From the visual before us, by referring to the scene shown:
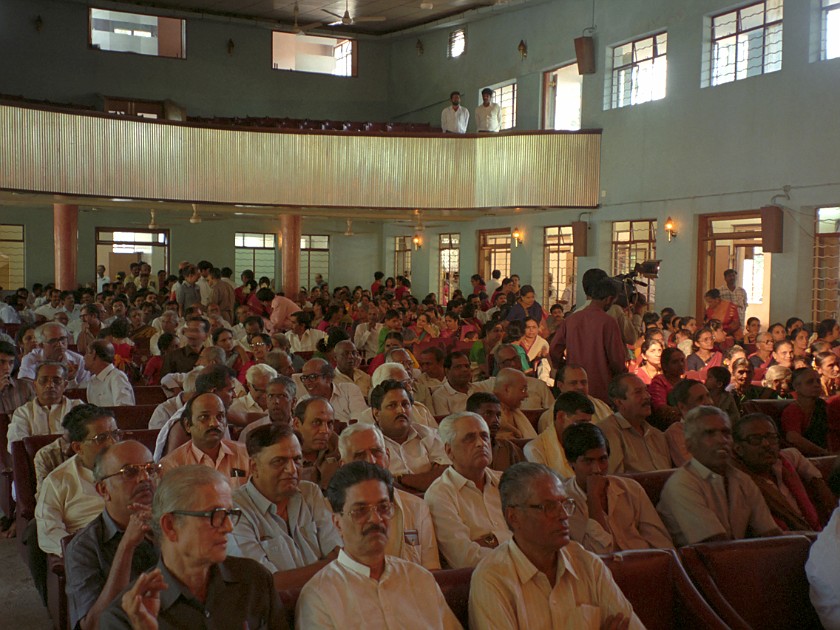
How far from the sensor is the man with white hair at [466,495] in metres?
3.76

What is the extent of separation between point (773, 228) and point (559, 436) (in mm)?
8622

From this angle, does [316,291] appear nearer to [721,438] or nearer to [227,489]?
[721,438]

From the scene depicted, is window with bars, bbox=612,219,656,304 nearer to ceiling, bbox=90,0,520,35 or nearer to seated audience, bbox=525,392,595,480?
ceiling, bbox=90,0,520,35

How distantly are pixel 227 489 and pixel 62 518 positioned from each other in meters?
1.75

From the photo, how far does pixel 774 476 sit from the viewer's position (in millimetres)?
4523

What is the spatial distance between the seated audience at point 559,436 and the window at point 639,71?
1088 centimetres

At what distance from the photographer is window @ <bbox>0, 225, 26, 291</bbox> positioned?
19938mm

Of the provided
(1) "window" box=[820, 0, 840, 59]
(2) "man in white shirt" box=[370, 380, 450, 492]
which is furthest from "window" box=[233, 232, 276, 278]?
(2) "man in white shirt" box=[370, 380, 450, 492]

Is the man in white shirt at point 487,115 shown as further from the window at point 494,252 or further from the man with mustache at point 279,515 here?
the man with mustache at point 279,515

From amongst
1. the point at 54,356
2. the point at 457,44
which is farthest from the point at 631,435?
the point at 457,44

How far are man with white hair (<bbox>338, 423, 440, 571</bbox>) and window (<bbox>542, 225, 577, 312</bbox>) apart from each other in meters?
13.1

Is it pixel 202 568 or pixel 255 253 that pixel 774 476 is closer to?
pixel 202 568

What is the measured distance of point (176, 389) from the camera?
22.2ft

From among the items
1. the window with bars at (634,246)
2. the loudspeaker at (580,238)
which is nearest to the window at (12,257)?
the loudspeaker at (580,238)
